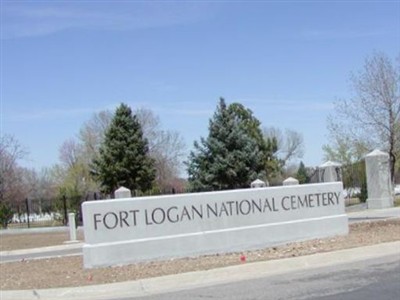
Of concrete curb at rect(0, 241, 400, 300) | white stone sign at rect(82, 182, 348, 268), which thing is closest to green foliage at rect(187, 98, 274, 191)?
white stone sign at rect(82, 182, 348, 268)

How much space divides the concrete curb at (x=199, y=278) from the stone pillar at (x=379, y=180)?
725 inches

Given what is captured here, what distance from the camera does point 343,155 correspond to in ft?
167

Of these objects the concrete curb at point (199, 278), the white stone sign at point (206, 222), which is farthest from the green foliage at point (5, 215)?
the concrete curb at point (199, 278)

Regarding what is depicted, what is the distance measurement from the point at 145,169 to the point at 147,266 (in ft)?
112

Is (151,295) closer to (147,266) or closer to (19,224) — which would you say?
(147,266)

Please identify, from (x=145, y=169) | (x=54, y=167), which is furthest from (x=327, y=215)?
(x=54, y=167)

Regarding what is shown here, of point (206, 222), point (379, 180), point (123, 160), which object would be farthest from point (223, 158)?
point (206, 222)

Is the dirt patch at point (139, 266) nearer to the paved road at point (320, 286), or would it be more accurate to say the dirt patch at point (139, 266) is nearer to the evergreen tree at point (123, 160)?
the paved road at point (320, 286)

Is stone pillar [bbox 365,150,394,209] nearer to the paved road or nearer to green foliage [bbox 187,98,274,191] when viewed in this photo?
green foliage [bbox 187,98,274,191]

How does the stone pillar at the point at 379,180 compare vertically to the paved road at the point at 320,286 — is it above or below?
above

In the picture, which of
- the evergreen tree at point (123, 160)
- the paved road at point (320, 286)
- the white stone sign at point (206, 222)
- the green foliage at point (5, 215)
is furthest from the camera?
the evergreen tree at point (123, 160)

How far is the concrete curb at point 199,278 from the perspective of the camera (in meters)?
10.3

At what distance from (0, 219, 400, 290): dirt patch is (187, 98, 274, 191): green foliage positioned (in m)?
25.8

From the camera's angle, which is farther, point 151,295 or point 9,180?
point 9,180
